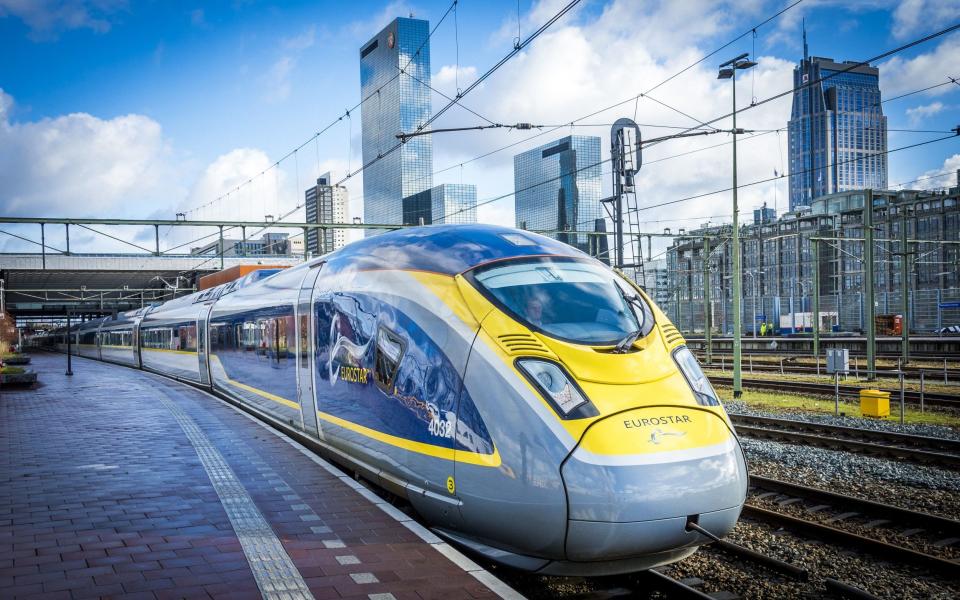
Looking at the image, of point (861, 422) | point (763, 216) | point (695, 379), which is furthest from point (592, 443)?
point (763, 216)

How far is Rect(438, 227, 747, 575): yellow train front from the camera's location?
17.6 feet

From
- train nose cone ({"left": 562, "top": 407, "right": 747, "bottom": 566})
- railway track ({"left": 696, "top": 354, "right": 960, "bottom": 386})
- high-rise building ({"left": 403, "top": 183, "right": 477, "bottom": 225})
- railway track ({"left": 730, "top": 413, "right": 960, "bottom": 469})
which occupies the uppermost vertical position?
high-rise building ({"left": 403, "top": 183, "right": 477, "bottom": 225})

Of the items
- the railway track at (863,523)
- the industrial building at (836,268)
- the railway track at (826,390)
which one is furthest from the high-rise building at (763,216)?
the railway track at (863,523)

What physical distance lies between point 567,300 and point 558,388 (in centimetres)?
118

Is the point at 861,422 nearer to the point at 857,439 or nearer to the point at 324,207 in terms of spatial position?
the point at 857,439

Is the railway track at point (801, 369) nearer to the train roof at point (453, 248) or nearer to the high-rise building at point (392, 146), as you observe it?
the high-rise building at point (392, 146)

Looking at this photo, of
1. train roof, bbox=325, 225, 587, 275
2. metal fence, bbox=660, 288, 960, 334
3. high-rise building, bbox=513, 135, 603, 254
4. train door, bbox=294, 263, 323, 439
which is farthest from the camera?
metal fence, bbox=660, 288, 960, 334

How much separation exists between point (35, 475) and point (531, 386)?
6979 mm

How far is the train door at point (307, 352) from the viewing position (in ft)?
32.3

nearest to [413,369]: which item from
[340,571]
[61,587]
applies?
[340,571]

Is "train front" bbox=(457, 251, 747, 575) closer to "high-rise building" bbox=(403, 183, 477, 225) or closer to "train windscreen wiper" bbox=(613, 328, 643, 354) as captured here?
"train windscreen wiper" bbox=(613, 328, 643, 354)

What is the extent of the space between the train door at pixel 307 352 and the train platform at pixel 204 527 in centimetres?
51

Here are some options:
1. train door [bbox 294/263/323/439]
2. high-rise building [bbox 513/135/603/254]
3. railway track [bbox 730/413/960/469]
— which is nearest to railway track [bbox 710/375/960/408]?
railway track [bbox 730/413/960/469]

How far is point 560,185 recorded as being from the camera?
37.7 m
